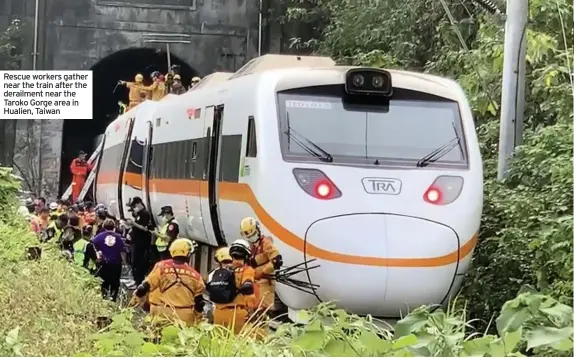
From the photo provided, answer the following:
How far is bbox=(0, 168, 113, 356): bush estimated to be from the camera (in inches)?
224

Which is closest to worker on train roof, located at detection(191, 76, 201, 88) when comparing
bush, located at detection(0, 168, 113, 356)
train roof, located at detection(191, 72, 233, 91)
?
train roof, located at detection(191, 72, 233, 91)

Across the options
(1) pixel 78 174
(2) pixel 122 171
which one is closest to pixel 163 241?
(1) pixel 78 174

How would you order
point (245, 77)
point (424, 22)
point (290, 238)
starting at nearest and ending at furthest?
point (290, 238)
point (245, 77)
point (424, 22)

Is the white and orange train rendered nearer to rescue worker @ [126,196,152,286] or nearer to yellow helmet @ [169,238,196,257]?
yellow helmet @ [169,238,196,257]

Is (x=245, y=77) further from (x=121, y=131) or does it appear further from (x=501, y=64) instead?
(x=121, y=131)

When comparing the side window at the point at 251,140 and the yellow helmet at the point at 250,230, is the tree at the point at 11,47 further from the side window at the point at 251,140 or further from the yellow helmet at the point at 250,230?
the yellow helmet at the point at 250,230

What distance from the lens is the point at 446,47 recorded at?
11984 millimetres

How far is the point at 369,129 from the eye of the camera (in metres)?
7.84

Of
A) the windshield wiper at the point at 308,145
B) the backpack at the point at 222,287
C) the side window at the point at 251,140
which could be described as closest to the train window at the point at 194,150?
the side window at the point at 251,140

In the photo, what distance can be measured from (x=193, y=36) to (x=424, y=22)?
3832 mm

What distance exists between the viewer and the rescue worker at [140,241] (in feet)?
36.3

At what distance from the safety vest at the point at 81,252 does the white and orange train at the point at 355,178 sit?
1.23m

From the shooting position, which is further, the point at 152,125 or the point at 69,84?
the point at 152,125

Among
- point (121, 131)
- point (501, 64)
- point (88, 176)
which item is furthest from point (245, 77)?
point (88, 176)
